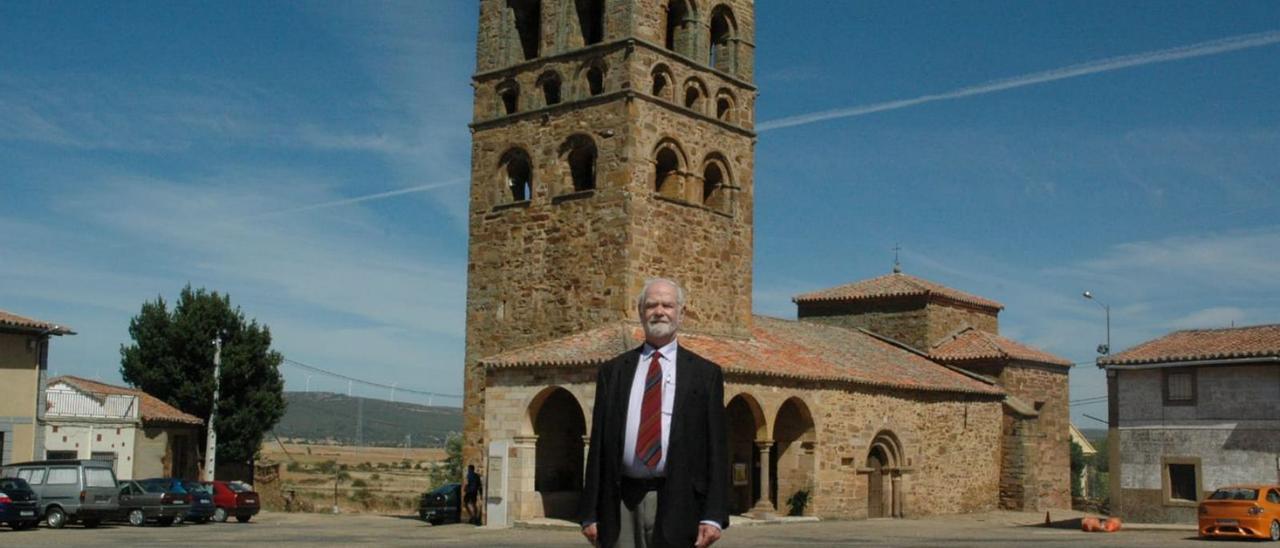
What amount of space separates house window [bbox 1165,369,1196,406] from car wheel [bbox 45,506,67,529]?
2509cm

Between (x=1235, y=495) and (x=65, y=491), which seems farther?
(x=65, y=491)

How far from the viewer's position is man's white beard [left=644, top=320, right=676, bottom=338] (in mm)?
6566

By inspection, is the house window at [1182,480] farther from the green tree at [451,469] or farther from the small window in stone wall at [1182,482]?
the green tree at [451,469]

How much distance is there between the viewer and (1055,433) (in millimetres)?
43500

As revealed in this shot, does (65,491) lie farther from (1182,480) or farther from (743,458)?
(1182,480)

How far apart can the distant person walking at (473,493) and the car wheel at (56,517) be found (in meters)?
8.82

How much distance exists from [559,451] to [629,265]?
4.70 meters

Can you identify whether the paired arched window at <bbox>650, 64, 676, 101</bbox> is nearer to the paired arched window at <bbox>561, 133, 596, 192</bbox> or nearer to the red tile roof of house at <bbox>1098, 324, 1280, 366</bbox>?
the paired arched window at <bbox>561, 133, 596, 192</bbox>

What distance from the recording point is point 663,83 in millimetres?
32688

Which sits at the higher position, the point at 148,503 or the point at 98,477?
the point at 98,477

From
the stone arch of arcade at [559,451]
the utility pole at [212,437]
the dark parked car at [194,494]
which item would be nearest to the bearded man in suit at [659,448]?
the stone arch of arcade at [559,451]

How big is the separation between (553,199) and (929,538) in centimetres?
1226

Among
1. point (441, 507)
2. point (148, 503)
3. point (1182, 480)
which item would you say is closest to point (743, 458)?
point (441, 507)

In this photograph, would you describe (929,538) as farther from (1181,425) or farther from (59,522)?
(59,522)
